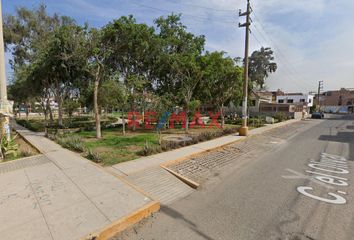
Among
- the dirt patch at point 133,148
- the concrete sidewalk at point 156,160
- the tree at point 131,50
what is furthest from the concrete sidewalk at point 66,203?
the tree at point 131,50

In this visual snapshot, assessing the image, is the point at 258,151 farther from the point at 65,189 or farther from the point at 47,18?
the point at 47,18

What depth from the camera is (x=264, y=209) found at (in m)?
4.30

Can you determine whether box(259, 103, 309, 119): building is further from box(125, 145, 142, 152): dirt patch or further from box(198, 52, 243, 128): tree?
box(125, 145, 142, 152): dirt patch

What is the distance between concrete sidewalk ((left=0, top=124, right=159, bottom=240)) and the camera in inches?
136

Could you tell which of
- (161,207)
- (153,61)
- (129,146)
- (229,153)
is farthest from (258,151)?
(153,61)

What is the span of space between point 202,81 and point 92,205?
48.1ft

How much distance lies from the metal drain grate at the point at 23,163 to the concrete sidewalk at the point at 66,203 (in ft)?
0.28

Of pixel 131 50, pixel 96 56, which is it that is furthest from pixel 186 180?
pixel 131 50

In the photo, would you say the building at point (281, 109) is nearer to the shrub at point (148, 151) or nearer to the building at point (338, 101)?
the shrub at point (148, 151)

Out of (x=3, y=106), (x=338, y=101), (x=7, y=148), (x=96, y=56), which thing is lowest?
(x=7, y=148)

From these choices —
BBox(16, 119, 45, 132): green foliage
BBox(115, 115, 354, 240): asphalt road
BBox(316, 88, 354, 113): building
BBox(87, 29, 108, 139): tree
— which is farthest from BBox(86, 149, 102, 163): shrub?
BBox(316, 88, 354, 113): building

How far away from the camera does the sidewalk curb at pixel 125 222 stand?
11.1 feet

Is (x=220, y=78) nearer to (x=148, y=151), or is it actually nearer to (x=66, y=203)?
(x=148, y=151)

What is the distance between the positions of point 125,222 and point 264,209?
285cm
